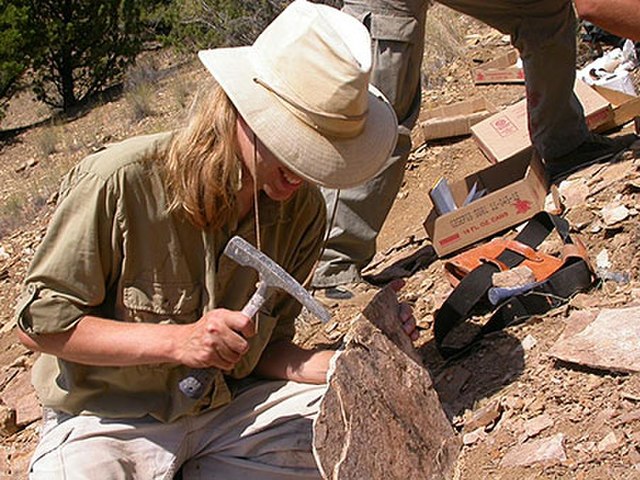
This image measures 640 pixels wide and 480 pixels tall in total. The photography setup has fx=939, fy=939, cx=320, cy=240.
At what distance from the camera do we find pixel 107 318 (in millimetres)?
2627

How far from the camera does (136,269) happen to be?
8.43 feet

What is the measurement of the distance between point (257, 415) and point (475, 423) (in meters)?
0.67

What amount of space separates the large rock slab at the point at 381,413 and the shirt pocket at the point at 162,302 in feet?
1.51

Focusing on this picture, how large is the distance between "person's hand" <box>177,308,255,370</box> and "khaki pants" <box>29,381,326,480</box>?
0.47 metres

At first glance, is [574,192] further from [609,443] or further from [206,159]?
[206,159]

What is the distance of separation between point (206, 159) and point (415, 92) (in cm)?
214

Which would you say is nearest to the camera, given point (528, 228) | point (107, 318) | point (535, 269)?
point (107, 318)

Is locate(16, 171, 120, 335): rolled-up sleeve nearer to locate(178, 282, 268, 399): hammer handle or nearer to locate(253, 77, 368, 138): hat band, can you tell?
locate(178, 282, 268, 399): hammer handle

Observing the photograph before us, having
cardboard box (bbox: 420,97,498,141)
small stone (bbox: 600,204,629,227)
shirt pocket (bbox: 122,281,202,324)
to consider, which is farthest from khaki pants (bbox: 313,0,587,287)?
shirt pocket (bbox: 122,281,202,324)

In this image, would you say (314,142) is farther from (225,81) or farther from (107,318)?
(107,318)

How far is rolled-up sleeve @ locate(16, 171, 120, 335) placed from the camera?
94.7 inches

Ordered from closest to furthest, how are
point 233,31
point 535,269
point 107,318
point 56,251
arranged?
point 56,251 < point 107,318 < point 535,269 < point 233,31

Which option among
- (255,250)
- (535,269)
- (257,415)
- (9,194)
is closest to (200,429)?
(257,415)

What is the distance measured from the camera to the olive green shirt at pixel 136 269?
242 cm
